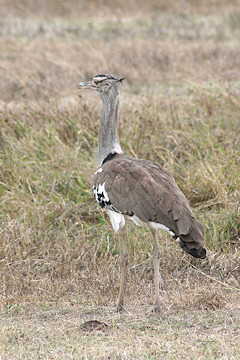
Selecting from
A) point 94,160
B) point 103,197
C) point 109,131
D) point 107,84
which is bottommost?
point 94,160

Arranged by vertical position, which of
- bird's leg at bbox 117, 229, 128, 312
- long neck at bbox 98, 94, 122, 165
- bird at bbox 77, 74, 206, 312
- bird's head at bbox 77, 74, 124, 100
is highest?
bird's head at bbox 77, 74, 124, 100

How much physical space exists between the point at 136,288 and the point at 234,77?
454cm

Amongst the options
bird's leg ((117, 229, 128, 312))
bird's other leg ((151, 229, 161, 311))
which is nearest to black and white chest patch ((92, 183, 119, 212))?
bird's leg ((117, 229, 128, 312))

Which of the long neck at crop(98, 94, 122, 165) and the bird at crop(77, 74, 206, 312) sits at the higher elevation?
the long neck at crop(98, 94, 122, 165)

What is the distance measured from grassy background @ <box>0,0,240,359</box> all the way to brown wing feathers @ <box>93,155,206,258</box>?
619 mm

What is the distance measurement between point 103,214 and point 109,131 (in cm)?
119

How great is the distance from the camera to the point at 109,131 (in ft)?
15.2

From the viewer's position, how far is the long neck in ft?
15.2

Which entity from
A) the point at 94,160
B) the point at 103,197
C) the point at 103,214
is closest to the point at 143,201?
the point at 103,197

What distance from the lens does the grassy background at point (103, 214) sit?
3.79 m

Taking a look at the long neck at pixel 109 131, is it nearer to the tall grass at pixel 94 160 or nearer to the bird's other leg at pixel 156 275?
the bird's other leg at pixel 156 275

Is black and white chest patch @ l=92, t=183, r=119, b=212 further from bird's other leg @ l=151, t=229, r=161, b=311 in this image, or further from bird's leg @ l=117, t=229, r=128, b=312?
bird's other leg @ l=151, t=229, r=161, b=311

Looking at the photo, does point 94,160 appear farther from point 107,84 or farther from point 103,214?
point 107,84

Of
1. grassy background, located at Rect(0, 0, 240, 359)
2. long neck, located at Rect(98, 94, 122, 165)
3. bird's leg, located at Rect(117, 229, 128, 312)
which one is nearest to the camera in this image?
grassy background, located at Rect(0, 0, 240, 359)
